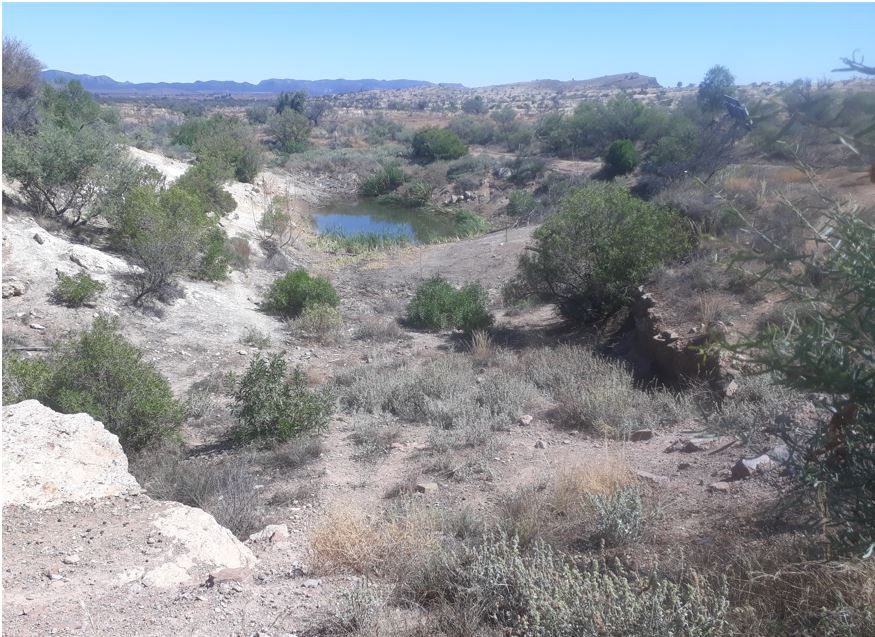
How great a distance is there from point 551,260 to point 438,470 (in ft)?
23.7

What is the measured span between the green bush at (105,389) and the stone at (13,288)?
4.74m

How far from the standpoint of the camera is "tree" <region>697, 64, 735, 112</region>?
Result: 30159mm

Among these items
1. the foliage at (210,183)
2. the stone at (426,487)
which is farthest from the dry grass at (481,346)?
the foliage at (210,183)

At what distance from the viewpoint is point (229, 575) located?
431cm

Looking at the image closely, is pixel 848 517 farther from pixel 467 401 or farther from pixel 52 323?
pixel 52 323

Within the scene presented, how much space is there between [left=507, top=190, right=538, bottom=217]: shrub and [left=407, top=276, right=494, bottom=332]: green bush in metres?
15.9

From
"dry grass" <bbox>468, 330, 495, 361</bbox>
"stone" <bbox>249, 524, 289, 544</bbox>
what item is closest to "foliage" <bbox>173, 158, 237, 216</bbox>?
"dry grass" <bbox>468, 330, 495, 361</bbox>

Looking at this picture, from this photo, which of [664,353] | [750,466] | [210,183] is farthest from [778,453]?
[210,183]

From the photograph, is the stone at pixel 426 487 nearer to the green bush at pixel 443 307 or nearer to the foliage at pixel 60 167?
A: the green bush at pixel 443 307

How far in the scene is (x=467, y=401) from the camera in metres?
8.40

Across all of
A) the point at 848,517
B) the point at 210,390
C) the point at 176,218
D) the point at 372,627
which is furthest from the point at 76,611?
the point at 176,218

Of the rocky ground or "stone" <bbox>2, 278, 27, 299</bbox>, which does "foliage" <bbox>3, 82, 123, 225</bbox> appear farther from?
"stone" <bbox>2, 278, 27, 299</bbox>

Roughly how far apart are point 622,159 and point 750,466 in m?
29.3

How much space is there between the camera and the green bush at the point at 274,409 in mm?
7637
